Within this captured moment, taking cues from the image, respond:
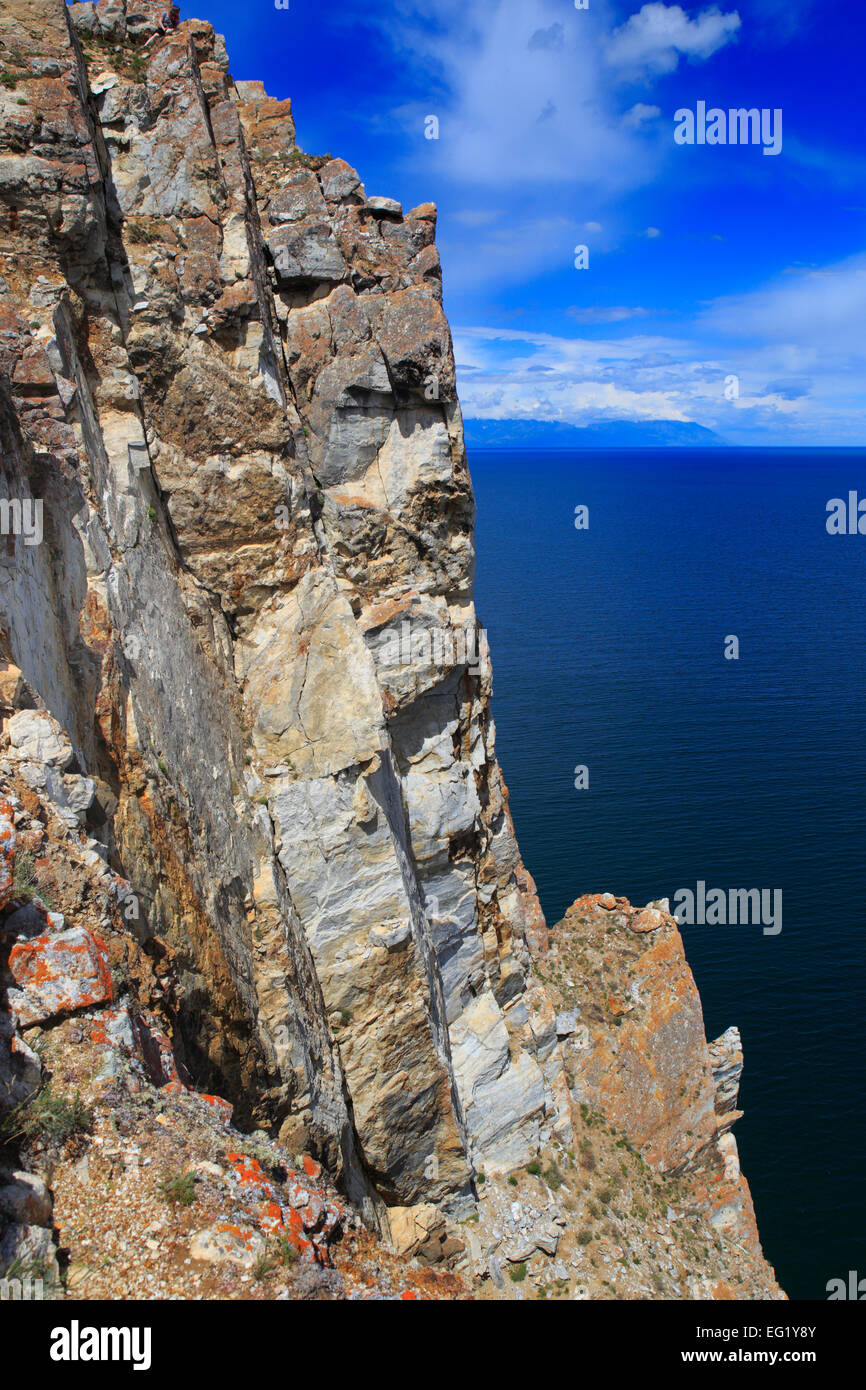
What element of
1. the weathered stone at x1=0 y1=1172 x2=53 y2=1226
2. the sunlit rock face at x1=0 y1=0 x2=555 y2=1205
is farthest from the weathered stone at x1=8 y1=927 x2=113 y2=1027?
the sunlit rock face at x1=0 y1=0 x2=555 y2=1205

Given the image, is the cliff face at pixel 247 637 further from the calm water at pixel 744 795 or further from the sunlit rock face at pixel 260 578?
the calm water at pixel 744 795

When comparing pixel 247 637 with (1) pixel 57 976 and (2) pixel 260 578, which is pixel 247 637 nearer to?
(2) pixel 260 578

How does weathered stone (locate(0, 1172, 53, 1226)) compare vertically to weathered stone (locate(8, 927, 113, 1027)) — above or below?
below

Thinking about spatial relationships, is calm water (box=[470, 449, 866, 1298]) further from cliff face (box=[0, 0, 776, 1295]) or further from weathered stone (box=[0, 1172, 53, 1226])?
weathered stone (box=[0, 1172, 53, 1226])

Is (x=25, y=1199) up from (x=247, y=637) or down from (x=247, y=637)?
down

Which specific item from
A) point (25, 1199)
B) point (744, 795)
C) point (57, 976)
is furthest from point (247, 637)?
point (744, 795)
